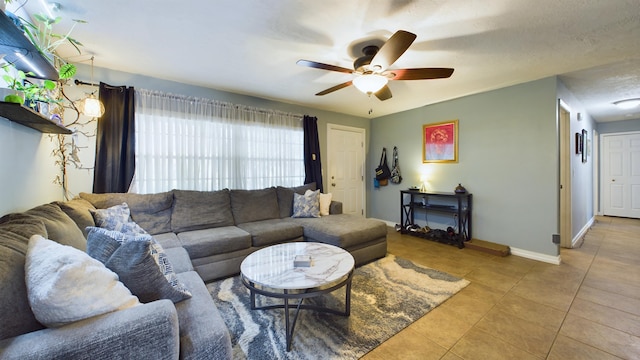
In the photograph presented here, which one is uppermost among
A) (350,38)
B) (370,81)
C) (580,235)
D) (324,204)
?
(350,38)

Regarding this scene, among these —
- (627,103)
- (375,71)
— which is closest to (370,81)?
(375,71)

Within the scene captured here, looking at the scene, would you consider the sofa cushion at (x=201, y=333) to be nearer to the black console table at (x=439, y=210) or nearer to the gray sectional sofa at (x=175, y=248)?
the gray sectional sofa at (x=175, y=248)

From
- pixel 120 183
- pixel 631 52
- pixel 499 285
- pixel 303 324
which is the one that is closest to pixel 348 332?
pixel 303 324

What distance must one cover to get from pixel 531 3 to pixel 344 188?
12.4ft

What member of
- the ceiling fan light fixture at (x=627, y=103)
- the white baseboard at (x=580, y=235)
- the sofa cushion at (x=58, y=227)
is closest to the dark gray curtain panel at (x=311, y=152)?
the sofa cushion at (x=58, y=227)

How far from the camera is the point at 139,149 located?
3043 mm

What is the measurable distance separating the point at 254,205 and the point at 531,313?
3.16m

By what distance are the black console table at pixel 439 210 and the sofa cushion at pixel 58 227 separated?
4.13 meters

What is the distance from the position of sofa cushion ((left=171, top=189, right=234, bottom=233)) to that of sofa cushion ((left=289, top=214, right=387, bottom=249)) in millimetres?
969

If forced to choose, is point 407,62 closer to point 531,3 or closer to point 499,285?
point 531,3

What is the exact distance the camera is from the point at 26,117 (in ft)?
4.95

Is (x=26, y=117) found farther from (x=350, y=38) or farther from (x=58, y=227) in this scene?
(x=350, y=38)

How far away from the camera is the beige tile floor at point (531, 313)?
162cm

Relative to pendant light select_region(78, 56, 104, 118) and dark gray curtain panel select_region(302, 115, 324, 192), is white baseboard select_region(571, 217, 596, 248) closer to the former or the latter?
dark gray curtain panel select_region(302, 115, 324, 192)
